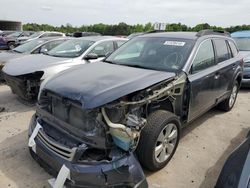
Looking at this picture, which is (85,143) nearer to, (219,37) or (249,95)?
(219,37)

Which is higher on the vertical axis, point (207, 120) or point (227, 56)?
point (227, 56)

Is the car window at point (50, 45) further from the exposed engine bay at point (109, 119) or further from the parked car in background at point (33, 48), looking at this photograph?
the exposed engine bay at point (109, 119)

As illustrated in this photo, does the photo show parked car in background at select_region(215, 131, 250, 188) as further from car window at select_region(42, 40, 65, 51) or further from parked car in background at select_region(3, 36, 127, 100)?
car window at select_region(42, 40, 65, 51)

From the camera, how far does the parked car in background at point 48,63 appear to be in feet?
18.6

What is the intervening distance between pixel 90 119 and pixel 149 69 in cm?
139

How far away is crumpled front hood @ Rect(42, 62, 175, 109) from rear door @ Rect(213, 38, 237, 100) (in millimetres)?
1602

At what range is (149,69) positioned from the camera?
12.8 ft

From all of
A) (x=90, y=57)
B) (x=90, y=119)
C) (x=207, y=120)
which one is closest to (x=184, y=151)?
(x=207, y=120)

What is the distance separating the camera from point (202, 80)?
421 cm

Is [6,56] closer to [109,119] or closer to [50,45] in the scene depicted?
[50,45]

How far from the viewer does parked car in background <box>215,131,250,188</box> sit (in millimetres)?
1920

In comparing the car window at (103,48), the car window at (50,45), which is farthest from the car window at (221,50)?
the car window at (50,45)

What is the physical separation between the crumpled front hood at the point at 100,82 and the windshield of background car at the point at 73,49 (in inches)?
111

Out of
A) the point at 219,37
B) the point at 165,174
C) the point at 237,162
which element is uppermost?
the point at 219,37
